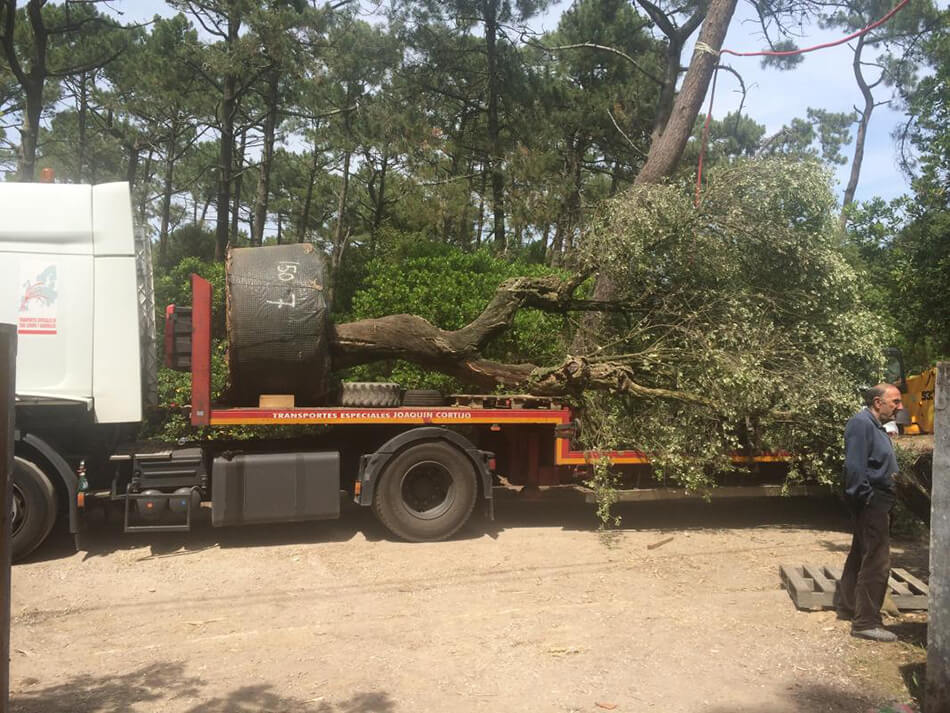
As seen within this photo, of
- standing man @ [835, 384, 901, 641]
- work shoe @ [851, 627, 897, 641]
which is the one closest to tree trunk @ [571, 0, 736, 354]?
standing man @ [835, 384, 901, 641]

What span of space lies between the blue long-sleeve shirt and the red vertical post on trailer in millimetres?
5272

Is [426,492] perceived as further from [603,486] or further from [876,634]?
[876,634]

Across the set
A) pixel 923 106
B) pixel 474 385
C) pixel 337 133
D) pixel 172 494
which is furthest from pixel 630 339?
pixel 337 133

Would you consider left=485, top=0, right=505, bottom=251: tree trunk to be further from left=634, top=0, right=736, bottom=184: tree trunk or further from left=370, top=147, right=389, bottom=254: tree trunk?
left=634, top=0, right=736, bottom=184: tree trunk

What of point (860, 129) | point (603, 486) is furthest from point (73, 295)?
point (860, 129)

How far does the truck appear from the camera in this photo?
6.73m

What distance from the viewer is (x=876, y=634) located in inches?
207

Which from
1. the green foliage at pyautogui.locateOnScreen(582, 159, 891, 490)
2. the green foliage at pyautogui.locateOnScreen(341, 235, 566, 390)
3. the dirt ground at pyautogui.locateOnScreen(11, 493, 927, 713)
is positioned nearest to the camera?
the dirt ground at pyautogui.locateOnScreen(11, 493, 927, 713)

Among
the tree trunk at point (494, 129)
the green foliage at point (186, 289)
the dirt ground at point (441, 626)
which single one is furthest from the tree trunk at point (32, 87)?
the dirt ground at point (441, 626)

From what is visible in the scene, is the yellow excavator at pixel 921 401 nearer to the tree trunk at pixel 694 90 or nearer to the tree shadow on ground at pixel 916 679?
the tree trunk at pixel 694 90

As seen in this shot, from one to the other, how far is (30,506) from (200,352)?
1883 mm

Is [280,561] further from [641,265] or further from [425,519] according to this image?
[641,265]

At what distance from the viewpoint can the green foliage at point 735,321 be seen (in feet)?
26.9

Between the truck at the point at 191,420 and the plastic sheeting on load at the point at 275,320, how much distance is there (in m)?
0.03
